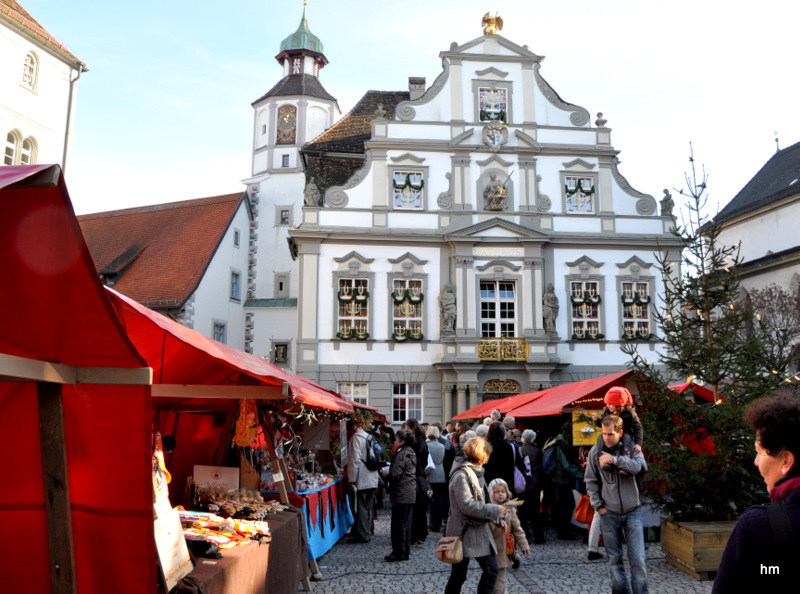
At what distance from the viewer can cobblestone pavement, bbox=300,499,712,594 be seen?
7246 millimetres

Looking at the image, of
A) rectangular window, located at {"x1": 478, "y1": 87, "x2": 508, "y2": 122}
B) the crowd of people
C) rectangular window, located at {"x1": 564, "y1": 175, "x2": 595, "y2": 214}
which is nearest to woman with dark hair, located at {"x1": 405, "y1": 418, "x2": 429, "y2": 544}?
the crowd of people

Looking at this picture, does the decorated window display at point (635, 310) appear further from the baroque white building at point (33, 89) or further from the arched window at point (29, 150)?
the arched window at point (29, 150)

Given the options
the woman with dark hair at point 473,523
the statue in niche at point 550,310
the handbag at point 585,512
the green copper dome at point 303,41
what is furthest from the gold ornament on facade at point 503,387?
the green copper dome at point 303,41

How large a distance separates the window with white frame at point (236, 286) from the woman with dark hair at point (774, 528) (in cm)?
3472

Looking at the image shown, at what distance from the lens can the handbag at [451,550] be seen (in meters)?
5.27

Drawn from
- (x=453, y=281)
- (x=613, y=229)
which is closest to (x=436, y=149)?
(x=453, y=281)

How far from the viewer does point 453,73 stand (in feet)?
84.8

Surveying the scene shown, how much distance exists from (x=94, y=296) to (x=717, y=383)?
7477 millimetres

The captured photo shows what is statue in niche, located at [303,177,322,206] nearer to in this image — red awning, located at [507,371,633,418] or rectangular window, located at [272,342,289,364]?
rectangular window, located at [272,342,289,364]

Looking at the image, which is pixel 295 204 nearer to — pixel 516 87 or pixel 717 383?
pixel 516 87

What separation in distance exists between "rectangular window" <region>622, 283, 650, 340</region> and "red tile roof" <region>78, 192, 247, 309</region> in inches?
694

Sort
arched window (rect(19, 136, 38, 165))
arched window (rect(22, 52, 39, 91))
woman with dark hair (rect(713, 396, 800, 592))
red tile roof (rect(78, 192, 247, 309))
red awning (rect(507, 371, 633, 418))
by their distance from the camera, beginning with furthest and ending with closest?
1. red tile roof (rect(78, 192, 247, 309))
2. arched window (rect(22, 52, 39, 91))
3. arched window (rect(19, 136, 38, 165))
4. red awning (rect(507, 371, 633, 418))
5. woman with dark hair (rect(713, 396, 800, 592))

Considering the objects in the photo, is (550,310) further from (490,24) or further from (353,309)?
(490,24)

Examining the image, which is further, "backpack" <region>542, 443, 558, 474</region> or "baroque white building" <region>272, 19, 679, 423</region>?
"baroque white building" <region>272, 19, 679, 423</region>
